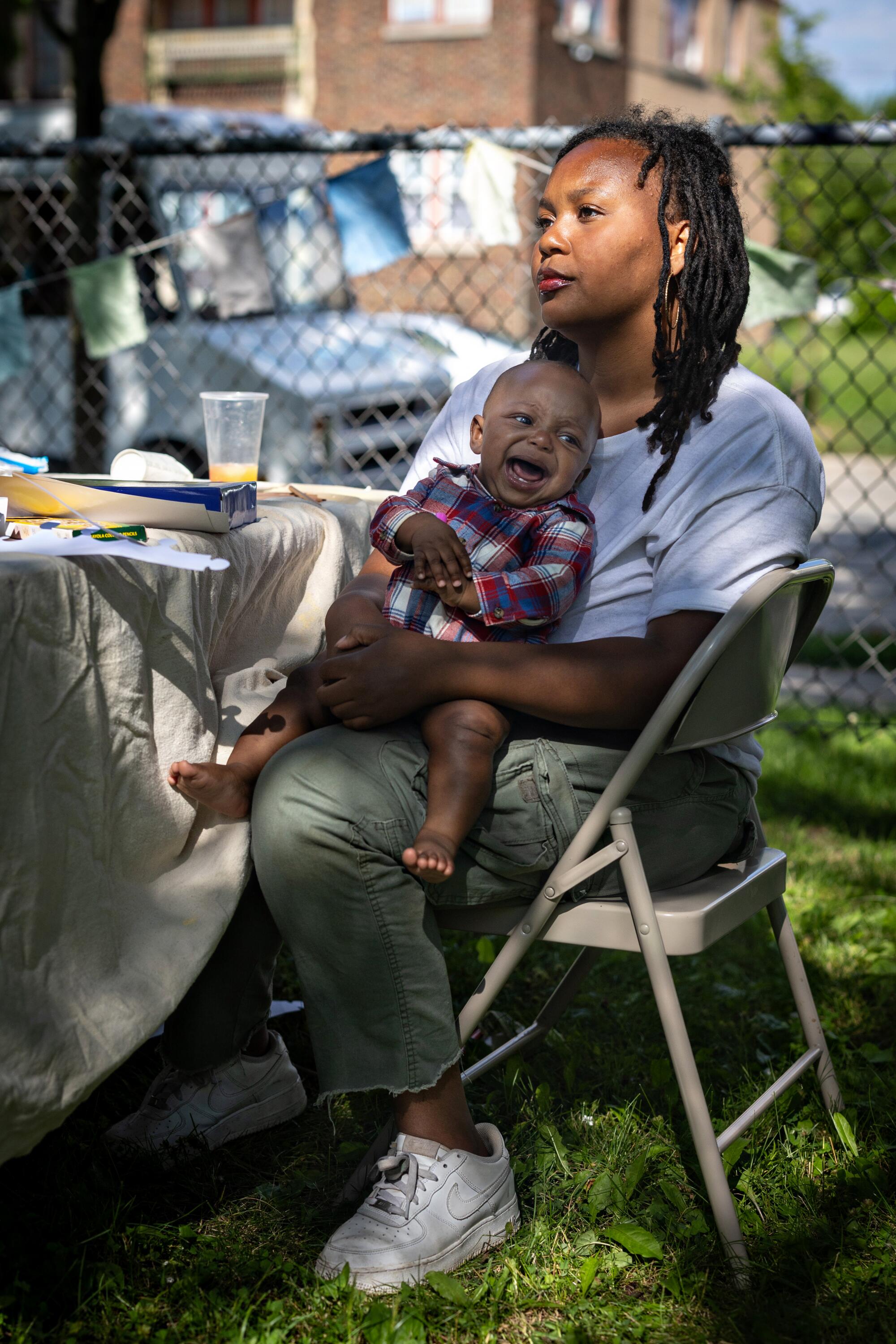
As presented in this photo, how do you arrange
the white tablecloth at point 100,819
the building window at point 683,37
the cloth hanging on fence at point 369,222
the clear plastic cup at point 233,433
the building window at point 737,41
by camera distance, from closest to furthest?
the white tablecloth at point 100,819 → the clear plastic cup at point 233,433 → the cloth hanging on fence at point 369,222 → the building window at point 683,37 → the building window at point 737,41

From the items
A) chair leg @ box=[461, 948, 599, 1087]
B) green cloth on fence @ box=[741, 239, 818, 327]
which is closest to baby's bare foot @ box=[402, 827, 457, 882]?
chair leg @ box=[461, 948, 599, 1087]

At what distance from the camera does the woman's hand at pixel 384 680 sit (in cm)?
183

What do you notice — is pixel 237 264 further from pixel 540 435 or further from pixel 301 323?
pixel 540 435

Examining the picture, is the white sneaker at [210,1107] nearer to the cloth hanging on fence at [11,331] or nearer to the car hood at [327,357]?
the cloth hanging on fence at [11,331]

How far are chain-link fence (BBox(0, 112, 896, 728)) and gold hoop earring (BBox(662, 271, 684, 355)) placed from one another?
5.96 ft

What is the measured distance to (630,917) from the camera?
6.02ft

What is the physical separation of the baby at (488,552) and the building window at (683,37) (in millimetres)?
23904

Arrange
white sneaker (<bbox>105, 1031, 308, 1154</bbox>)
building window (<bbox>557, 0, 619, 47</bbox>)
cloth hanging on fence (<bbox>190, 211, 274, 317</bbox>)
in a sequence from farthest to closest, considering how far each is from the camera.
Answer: building window (<bbox>557, 0, 619, 47</bbox>) → cloth hanging on fence (<bbox>190, 211, 274, 317</bbox>) → white sneaker (<bbox>105, 1031, 308, 1154</bbox>)

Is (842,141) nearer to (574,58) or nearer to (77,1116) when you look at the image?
(77,1116)

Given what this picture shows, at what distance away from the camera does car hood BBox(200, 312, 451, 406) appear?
608 centimetres

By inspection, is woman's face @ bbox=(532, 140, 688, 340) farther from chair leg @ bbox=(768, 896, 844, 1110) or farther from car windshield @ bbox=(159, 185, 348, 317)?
car windshield @ bbox=(159, 185, 348, 317)

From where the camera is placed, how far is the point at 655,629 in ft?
6.13

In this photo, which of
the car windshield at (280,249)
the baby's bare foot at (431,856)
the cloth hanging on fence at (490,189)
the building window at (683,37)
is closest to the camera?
the baby's bare foot at (431,856)

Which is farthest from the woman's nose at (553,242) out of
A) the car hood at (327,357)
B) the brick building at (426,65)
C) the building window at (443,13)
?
the building window at (443,13)
